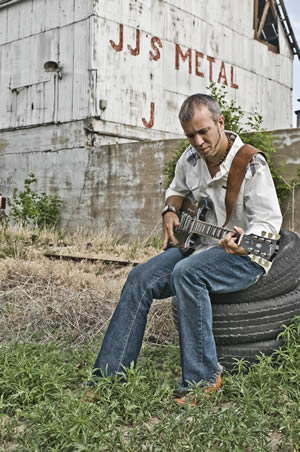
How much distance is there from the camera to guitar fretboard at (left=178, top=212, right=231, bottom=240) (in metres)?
3.51

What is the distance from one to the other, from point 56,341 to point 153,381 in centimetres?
151

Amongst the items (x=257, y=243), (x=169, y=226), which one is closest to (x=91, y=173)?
(x=169, y=226)

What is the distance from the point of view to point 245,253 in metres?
3.33

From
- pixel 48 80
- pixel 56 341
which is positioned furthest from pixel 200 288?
pixel 48 80

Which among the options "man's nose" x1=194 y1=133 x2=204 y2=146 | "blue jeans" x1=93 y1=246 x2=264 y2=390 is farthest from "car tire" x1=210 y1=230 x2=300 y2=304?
"man's nose" x1=194 y1=133 x2=204 y2=146

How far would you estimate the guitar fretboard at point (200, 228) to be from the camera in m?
3.51

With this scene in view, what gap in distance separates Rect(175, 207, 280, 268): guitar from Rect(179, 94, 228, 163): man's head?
48 cm

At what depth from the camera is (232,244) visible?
10.8 feet

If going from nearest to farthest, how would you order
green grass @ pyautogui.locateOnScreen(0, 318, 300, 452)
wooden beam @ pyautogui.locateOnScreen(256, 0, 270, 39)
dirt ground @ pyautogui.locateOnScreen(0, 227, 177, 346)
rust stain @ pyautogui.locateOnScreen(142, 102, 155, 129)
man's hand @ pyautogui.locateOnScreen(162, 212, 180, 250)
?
green grass @ pyautogui.locateOnScreen(0, 318, 300, 452), man's hand @ pyautogui.locateOnScreen(162, 212, 180, 250), dirt ground @ pyautogui.locateOnScreen(0, 227, 177, 346), rust stain @ pyautogui.locateOnScreen(142, 102, 155, 129), wooden beam @ pyautogui.locateOnScreen(256, 0, 270, 39)

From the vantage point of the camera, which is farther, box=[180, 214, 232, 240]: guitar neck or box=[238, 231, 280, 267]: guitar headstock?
box=[180, 214, 232, 240]: guitar neck

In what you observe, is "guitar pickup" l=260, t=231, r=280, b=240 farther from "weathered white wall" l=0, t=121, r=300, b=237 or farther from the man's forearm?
"weathered white wall" l=0, t=121, r=300, b=237

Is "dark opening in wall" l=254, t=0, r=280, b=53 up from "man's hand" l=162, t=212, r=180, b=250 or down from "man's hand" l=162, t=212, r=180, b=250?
up

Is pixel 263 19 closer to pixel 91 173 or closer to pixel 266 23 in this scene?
pixel 266 23

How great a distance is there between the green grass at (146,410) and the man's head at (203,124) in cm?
137
